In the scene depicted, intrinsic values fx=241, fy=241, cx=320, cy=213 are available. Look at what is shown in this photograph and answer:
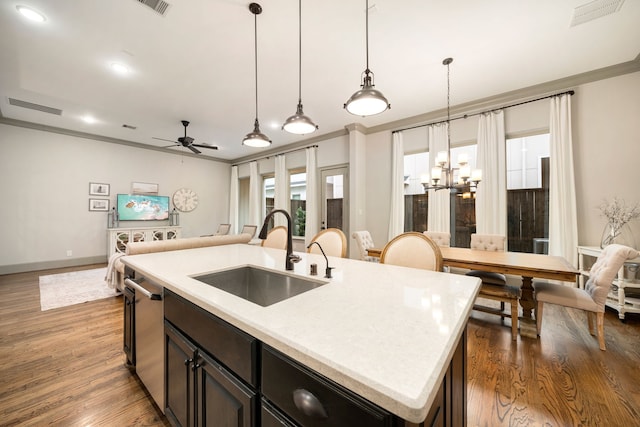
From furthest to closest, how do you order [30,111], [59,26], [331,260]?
[30,111]
[59,26]
[331,260]

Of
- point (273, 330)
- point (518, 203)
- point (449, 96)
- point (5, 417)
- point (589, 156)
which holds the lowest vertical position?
point (5, 417)

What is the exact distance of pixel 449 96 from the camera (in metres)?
3.69

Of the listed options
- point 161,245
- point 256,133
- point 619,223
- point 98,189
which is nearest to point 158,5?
point 256,133

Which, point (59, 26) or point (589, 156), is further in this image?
point (589, 156)

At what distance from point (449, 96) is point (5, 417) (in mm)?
5432

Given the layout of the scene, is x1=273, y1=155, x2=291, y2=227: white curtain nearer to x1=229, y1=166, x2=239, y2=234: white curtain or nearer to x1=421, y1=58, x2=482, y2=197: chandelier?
x1=229, y1=166, x2=239, y2=234: white curtain

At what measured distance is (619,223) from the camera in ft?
9.43

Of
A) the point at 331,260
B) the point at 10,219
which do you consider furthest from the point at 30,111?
the point at 331,260

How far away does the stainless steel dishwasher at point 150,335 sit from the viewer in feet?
4.44

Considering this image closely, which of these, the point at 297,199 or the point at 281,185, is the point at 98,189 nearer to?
the point at 281,185

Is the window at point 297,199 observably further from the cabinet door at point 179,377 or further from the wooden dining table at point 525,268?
the cabinet door at point 179,377

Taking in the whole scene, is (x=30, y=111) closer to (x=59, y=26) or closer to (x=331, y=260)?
(x=59, y=26)

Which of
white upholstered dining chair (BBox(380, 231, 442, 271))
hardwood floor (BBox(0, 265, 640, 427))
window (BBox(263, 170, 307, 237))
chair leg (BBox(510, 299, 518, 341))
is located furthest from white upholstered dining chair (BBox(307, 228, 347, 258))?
window (BBox(263, 170, 307, 237))

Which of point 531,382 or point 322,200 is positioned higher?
point 322,200
